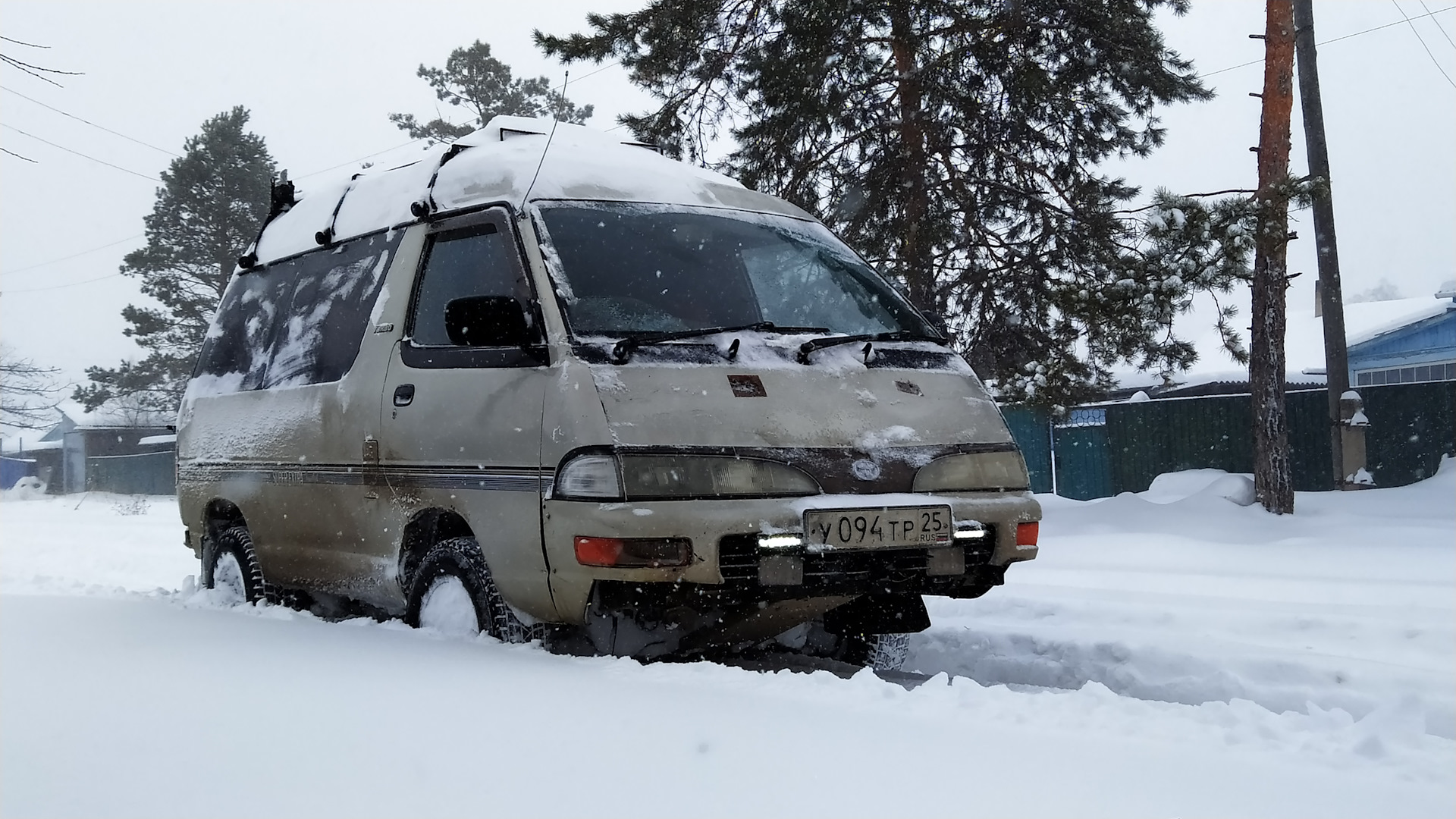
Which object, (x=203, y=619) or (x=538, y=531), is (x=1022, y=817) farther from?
(x=203, y=619)

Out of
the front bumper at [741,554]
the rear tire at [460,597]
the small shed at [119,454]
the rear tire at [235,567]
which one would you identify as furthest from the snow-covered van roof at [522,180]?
the small shed at [119,454]

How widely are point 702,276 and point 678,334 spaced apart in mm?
572

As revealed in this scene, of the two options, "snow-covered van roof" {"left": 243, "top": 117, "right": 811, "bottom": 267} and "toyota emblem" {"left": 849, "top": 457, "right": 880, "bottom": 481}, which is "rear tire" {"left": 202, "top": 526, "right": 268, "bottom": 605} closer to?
"snow-covered van roof" {"left": 243, "top": 117, "right": 811, "bottom": 267}

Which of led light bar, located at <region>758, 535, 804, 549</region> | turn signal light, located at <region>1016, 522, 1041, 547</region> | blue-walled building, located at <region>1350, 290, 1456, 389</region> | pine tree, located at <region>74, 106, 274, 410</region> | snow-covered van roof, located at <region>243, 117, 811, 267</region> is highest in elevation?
pine tree, located at <region>74, 106, 274, 410</region>

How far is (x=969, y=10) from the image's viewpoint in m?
13.1

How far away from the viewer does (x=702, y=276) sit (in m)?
4.84

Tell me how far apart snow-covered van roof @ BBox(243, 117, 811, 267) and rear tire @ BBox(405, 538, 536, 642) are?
1.41 meters

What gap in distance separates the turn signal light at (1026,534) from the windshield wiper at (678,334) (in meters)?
1.09

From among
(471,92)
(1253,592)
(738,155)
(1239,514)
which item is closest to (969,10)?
(738,155)

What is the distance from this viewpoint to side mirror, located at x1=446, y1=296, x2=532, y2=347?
433cm

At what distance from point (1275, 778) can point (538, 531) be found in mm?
2404

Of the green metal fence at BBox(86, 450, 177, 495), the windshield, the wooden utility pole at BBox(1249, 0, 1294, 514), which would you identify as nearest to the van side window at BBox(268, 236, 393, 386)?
the windshield

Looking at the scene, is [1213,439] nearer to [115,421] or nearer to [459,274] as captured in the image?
[459,274]

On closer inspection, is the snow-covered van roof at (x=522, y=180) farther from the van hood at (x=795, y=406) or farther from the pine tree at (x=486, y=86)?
the pine tree at (x=486, y=86)
